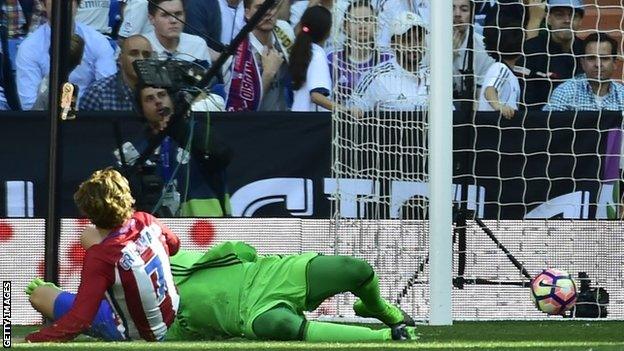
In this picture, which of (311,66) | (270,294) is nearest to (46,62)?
(311,66)

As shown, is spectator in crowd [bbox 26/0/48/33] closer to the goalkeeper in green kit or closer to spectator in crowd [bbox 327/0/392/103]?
spectator in crowd [bbox 327/0/392/103]

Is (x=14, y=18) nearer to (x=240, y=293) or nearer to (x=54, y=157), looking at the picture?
(x=54, y=157)

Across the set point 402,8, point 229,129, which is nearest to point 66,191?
point 229,129

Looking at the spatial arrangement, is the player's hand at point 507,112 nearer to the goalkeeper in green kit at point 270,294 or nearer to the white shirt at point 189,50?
the white shirt at point 189,50

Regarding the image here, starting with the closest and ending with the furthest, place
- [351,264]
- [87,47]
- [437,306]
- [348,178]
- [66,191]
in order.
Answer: [351,264], [437,306], [348,178], [66,191], [87,47]

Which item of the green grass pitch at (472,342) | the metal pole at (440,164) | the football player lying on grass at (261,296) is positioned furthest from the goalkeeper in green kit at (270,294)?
the metal pole at (440,164)

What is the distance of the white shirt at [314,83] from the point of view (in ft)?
31.6

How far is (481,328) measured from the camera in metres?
7.32

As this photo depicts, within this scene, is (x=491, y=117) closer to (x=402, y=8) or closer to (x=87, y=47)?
(x=402, y=8)

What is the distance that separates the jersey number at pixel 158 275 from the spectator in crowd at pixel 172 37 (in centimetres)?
432

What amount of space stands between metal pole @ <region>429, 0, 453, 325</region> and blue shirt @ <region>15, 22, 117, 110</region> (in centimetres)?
319

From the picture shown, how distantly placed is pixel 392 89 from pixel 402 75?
0.12 metres

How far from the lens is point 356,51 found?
8.59 metres

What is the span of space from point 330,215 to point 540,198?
1530mm
